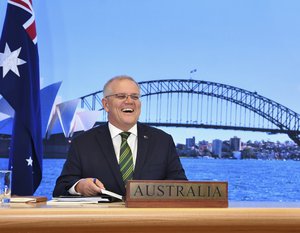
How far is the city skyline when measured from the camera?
14.7ft

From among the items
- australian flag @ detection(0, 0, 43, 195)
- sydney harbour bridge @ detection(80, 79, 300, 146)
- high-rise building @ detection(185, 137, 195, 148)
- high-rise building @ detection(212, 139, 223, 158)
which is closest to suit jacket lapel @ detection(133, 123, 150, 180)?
australian flag @ detection(0, 0, 43, 195)

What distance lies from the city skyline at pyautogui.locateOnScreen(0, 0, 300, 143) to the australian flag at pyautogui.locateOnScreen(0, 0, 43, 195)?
670mm

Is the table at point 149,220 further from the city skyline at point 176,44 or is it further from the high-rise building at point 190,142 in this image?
the high-rise building at point 190,142

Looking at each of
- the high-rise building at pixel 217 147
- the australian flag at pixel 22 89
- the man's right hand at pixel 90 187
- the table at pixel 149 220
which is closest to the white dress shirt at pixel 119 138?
the man's right hand at pixel 90 187

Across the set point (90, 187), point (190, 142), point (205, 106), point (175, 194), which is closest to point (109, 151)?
point (90, 187)

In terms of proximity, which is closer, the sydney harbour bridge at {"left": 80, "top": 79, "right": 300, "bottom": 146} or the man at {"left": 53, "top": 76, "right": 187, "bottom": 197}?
the man at {"left": 53, "top": 76, "right": 187, "bottom": 197}

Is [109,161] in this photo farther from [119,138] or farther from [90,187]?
[90,187]

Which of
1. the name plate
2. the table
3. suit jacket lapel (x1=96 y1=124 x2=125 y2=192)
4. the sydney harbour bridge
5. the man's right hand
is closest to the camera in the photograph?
the table

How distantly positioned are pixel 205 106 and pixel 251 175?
75 centimetres

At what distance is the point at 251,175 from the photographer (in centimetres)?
486

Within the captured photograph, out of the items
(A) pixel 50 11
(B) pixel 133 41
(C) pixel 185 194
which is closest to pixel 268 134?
(B) pixel 133 41

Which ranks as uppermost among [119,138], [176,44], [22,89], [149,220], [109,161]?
[176,44]

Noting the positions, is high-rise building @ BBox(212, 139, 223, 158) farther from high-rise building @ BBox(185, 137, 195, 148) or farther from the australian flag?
the australian flag

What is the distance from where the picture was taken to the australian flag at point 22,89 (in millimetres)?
3596
